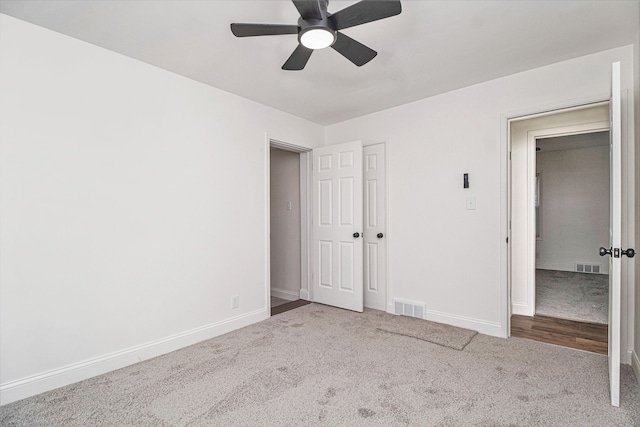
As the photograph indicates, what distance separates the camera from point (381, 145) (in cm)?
386

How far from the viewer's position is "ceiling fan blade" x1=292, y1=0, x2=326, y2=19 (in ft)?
5.24

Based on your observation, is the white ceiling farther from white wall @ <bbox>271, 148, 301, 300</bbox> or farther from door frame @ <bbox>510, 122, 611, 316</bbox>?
white wall @ <bbox>271, 148, 301, 300</bbox>

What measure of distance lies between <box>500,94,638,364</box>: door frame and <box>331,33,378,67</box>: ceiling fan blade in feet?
5.53

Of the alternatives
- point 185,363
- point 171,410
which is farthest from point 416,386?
point 185,363

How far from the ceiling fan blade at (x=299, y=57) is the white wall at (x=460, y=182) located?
5.95ft

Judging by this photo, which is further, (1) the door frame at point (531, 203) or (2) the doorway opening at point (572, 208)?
(2) the doorway opening at point (572, 208)

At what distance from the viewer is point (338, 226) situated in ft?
13.1

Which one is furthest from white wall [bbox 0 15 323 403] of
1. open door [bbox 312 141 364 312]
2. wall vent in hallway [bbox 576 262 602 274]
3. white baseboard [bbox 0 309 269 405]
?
wall vent in hallway [bbox 576 262 602 274]

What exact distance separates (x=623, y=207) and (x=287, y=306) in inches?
136

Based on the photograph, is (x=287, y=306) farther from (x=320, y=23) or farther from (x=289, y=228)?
(x=320, y=23)

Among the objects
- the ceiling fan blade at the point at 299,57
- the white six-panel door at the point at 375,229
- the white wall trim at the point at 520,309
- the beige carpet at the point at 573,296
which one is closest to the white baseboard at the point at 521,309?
the white wall trim at the point at 520,309

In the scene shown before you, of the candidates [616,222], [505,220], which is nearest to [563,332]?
[505,220]

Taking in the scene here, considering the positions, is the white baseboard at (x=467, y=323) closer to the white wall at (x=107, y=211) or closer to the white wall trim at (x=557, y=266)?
the white wall at (x=107, y=211)

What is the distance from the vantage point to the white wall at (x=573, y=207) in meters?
6.01
